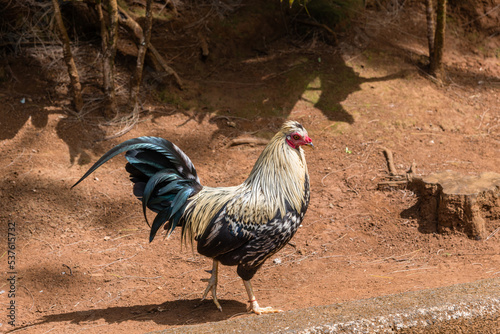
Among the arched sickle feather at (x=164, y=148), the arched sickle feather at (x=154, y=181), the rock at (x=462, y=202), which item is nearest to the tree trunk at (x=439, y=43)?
the rock at (x=462, y=202)

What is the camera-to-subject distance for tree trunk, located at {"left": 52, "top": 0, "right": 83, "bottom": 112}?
6815mm

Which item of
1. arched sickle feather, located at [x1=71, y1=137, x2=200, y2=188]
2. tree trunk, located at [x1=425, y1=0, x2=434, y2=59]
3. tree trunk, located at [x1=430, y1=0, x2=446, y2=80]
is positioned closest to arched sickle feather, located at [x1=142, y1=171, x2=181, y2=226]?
arched sickle feather, located at [x1=71, y1=137, x2=200, y2=188]

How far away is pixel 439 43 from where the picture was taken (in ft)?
28.3

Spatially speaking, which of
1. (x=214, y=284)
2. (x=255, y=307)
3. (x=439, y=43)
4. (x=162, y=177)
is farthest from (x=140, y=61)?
(x=439, y=43)

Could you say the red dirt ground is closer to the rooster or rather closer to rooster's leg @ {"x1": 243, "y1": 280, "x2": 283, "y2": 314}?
rooster's leg @ {"x1": 243, "y1": 280, "x2": 283, "y2": 314}

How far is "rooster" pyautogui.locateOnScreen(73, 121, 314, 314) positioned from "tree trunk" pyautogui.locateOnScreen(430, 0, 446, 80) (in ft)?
18.1

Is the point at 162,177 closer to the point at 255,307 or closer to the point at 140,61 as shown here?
the point at 255,307

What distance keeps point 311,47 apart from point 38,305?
674 centimetres

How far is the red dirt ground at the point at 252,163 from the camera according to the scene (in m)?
4.72

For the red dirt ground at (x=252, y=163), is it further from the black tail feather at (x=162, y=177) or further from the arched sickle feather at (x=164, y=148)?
the arched sickle feather at (x=164, y=148)

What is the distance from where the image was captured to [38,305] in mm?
4621

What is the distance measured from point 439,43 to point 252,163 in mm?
4257

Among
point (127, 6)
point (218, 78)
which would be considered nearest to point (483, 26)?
point (218, 78)

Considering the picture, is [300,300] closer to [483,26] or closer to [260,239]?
[260,239]
